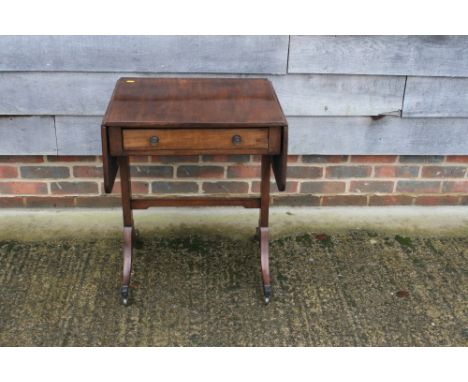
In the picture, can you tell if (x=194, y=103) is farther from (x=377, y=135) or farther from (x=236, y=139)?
(x=377, y=135)

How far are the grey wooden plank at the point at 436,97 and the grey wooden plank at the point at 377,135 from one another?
53mm

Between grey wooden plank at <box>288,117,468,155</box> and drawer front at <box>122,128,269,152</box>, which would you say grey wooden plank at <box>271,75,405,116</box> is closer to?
grey wooden plank at <box>288,117,468,155</box>

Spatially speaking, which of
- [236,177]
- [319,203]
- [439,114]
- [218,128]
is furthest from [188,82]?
[439,114]

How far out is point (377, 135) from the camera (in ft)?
10.3

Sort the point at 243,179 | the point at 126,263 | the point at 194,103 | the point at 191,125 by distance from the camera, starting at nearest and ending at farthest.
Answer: the point at 191,125, the point at 194,103, the point at 126,263, the point at 243,179

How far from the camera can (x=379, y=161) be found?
129 inches

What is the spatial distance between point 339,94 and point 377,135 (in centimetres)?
34

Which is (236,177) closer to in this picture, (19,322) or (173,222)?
(173,222)

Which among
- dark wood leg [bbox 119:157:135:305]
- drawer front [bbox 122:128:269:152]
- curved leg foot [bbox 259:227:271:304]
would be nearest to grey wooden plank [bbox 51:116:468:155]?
dark wood leg [bbox 119:157:135:305]

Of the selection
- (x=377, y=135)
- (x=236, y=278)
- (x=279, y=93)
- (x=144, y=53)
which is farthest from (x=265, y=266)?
(x=144, y=53)

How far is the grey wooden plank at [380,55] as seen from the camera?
2.88m

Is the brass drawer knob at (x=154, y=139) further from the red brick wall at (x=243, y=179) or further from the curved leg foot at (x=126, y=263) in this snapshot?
the red brick wall at (x=243, y=179)

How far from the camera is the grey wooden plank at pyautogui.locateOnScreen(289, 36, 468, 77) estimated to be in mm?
2879

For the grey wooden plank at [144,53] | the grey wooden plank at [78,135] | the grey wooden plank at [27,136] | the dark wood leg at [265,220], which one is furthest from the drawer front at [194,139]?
the grey wooden plank at [27,136]
